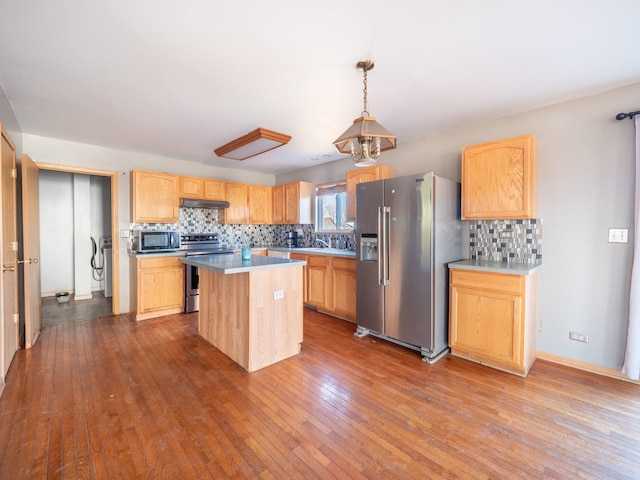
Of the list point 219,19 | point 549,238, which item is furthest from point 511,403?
point 219,19

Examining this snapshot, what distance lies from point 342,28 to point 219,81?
1101 millimetres

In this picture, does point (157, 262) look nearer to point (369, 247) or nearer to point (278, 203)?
point (278, 203)

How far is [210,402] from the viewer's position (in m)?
2.10

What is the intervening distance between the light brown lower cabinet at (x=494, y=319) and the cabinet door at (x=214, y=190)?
3.84 m

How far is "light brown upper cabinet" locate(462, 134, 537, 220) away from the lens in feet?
8.54

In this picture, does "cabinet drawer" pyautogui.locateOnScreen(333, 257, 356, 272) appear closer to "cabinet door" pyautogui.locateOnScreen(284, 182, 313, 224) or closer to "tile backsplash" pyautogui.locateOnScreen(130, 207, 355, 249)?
"tile backsplash" pyautogui.locateOnScreen(130, 207, 355, 249)

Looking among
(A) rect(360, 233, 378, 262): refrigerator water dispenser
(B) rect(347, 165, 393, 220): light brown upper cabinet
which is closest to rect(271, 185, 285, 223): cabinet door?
(B) rect(347, 165, 393, 220): light brown upper cabinet

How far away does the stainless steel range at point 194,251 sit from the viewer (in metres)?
4.26

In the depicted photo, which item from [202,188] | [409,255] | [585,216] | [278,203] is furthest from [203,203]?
[585,216]

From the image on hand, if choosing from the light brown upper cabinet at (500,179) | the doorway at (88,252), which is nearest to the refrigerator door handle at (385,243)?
the light brown upper cabinet at (500,179)

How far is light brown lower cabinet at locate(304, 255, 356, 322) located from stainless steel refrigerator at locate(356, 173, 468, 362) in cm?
44

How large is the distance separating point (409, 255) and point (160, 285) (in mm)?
3342

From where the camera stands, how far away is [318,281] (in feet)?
14.0

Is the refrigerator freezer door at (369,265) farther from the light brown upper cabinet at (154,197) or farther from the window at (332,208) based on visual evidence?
the light brown upper cabinet at (154,197)
